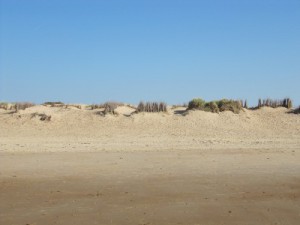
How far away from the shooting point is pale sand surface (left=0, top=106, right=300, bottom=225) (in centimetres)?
709

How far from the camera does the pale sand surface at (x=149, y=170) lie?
709 centimetres

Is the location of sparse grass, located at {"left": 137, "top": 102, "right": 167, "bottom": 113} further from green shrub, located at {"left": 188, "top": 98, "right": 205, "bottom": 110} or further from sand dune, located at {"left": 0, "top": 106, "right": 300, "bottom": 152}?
green shrub, located at {"left": 188, "top": 98, "right": 205, "bottom": 110}

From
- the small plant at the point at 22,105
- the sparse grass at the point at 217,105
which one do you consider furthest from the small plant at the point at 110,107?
the small plant at the point at 22,105

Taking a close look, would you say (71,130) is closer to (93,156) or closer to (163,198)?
(93,156)

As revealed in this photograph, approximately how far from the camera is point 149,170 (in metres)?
10.9

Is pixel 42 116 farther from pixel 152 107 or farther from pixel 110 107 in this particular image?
pixel 152 107

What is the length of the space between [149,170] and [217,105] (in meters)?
13.5

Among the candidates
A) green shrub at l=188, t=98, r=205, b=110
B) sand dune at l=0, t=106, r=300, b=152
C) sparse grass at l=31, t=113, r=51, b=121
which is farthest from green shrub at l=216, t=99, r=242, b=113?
sparse grass at l=31, t=113, r=51, b=121

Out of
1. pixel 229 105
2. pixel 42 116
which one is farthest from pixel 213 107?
pixel 42 116

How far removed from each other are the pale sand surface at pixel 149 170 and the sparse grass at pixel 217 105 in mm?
1277

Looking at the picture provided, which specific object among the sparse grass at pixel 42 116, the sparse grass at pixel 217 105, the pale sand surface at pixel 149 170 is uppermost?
the sparse grass at pixel 217 105

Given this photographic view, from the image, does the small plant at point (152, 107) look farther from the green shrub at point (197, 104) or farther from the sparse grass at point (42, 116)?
the sparse grass at point (42, 116)

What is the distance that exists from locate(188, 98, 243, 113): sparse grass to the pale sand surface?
1.28 m

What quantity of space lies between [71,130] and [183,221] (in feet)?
47.2
